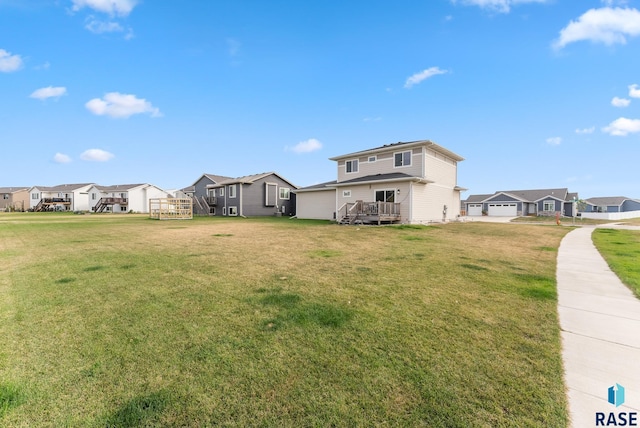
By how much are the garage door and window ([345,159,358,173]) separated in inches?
1444

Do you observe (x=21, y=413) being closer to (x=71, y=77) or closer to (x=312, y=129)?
(x=71, y=77)

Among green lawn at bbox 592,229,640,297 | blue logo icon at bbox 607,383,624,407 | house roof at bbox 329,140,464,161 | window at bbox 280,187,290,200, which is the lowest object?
blue logo icon at bbox 607,383,624,407

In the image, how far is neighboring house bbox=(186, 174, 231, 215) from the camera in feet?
109

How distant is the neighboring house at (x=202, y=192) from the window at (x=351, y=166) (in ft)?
63.0

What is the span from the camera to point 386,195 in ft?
66.6

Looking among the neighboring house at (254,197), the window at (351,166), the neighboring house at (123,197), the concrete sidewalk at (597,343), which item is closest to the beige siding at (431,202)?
the window at (351,166)

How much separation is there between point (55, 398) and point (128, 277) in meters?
3.70

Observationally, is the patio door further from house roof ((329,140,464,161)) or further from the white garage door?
the white garage door

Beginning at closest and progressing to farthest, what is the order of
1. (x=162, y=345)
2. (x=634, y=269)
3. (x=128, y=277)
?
(x=162, y=345) < (x=128, y=277) < (x=634, y=269)

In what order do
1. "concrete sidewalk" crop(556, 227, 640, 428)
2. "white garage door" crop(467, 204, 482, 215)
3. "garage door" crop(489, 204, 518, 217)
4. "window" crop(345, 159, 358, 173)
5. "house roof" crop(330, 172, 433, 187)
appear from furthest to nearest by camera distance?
"white garage door" crop(467, 204, 482, 215), "garage door" crop(489, 204, 518, 217), "window" crop(345, 159, 358, 173), "house roof" crop(330, 172, 433, 187), "concrete sidewalk" crop(556, 227, 640, 428)

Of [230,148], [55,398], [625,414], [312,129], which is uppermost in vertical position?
[312,129]

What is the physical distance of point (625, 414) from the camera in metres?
1.98

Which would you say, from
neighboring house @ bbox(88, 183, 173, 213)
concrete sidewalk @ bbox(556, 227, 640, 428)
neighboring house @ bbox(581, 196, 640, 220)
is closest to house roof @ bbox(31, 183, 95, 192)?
neighboring house @ bbox(88, 183, 173, 213)

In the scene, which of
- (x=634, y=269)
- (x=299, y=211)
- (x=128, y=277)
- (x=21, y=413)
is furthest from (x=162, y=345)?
(x=299, y=211)
